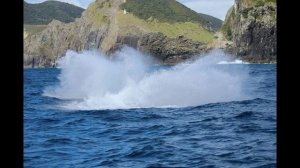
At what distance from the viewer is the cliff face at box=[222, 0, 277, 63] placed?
135625 millimetres

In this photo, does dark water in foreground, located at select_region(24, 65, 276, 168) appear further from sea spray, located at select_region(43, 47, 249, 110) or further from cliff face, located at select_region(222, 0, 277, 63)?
cliff face, located at select_region(222, 0, 277, 63)

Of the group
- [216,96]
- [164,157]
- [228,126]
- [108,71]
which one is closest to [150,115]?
[228,126]

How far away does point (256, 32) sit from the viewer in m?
140

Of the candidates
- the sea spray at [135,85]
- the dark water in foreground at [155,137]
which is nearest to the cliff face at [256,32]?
the sea spray at [135,85]

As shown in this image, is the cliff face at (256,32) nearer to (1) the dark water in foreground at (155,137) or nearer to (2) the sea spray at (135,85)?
(2) the sea spray at (135,85)

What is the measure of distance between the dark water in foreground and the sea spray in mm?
3751

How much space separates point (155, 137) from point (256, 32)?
127 m

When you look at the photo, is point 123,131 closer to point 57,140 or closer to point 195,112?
point 57,140

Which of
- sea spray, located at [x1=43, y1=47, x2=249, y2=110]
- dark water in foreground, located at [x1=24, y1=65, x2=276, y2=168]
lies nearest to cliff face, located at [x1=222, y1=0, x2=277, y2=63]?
sea spray, located at [x1=43, y1=47, x2=249, y2=110]

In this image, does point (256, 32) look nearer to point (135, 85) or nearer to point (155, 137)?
point (135, 85)

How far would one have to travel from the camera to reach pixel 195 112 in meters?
24.7

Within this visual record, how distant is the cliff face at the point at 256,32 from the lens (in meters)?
136

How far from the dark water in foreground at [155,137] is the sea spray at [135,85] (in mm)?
3751

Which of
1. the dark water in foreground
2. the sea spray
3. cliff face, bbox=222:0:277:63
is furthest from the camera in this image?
cliff face, bbox=222:0:277:63
